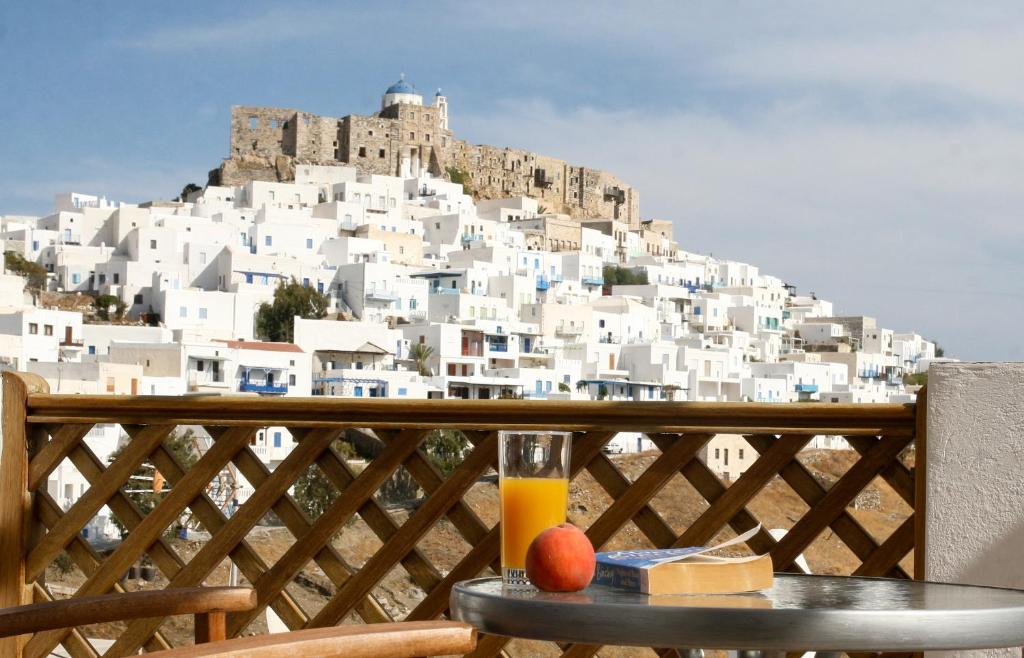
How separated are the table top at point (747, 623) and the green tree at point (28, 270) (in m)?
41.8

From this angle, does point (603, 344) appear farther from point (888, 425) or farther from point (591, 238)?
point (888, 425)

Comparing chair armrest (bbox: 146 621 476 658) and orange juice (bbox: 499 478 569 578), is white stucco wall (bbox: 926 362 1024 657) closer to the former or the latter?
orange juice (bbox: 499 478 569 578)

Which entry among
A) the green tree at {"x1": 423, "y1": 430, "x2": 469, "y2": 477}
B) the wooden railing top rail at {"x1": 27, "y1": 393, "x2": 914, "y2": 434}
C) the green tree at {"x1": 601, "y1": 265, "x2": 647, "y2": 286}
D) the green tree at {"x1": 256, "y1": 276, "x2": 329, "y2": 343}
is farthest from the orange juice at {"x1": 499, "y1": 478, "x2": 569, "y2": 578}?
the green tree at {"x1": 601, "y1": 265, "x2": 647, "y2": 286}

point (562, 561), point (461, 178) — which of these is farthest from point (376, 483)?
point (461, 178)

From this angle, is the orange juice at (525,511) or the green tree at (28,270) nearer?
the orange juice at (525,511)

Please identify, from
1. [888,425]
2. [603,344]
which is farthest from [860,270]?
[888,425]

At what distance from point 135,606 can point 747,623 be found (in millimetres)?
830

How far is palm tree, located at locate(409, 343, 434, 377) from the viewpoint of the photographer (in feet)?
123

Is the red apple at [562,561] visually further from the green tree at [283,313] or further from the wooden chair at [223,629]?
the green tree at [283,313]

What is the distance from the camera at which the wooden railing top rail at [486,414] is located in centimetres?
224

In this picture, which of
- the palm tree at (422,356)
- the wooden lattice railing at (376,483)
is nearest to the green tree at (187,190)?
the palm tree at (422,356)

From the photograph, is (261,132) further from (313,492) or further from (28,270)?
(313,492)

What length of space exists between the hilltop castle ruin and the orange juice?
56.0m

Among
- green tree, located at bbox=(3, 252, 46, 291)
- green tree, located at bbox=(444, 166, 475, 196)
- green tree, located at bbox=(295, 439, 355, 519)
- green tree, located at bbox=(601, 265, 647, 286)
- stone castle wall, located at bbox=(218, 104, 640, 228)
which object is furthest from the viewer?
green tree, located at bbox=(444, 166, 475, 196)
